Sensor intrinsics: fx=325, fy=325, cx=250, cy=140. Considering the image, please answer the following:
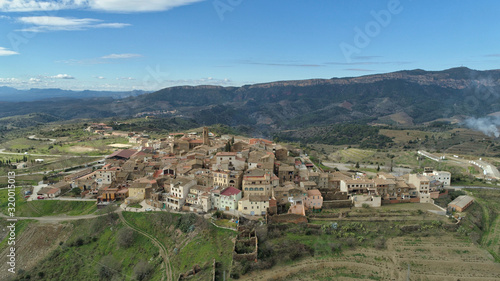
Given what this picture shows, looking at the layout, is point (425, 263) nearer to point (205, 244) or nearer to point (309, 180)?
point (309, 180)

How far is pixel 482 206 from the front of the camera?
4019 centimetres

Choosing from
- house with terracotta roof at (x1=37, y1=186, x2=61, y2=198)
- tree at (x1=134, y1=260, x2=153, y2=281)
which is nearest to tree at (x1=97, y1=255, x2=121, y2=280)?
tree at (x1=134, y1=260, x2=153, y2=281)

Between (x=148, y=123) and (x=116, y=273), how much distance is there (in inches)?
3973

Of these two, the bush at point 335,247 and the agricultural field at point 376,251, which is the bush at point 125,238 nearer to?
the agricultural field at point 376,251

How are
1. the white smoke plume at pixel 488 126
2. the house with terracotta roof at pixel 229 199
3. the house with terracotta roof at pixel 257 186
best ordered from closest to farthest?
the house with terracotta roof at pixel 229 199
the house with terracotta roof at pixel 257 186
the white smoke plume at pixel 488 126

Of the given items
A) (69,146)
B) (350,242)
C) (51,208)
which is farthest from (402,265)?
(69,146)

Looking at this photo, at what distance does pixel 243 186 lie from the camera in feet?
120

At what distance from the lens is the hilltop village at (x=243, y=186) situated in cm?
3584

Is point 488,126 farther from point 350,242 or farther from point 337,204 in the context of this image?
point 350,242

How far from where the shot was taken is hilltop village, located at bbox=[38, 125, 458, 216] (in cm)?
3584

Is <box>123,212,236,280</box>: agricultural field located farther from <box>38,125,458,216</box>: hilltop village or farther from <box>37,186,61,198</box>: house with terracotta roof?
<box>37,186,61,198</box>: house with terracotta roof

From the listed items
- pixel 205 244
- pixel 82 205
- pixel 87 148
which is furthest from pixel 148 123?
pixel 205 244

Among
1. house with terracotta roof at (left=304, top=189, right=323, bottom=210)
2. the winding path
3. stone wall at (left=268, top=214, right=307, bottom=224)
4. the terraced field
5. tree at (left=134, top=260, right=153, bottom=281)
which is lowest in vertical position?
tree at (left=134, top=260, right=153, bottom=281)

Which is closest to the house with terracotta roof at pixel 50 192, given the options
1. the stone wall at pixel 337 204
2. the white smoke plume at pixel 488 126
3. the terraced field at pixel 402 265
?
the terraced field at pixel 402 265
